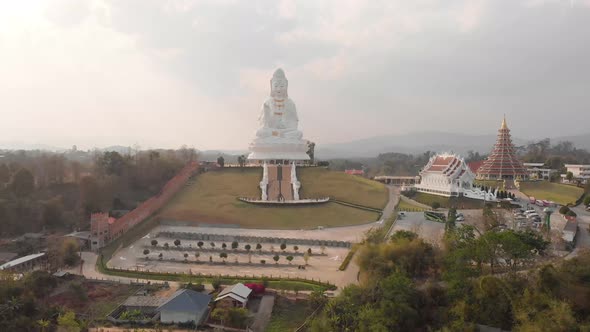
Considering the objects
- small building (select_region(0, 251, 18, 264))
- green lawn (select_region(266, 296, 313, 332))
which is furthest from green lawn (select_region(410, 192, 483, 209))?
small building (select_region(0, 251, 18, 264))

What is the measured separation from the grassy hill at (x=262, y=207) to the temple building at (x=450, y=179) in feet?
16.4

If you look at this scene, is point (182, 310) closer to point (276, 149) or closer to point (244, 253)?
point (244, 253)

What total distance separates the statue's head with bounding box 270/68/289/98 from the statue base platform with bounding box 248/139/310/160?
6.00 meters

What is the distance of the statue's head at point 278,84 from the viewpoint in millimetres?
46875

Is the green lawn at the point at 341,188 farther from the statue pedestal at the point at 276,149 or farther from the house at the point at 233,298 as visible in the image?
the house at the point at 233,298

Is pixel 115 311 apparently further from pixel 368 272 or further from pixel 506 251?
pixel 506 251

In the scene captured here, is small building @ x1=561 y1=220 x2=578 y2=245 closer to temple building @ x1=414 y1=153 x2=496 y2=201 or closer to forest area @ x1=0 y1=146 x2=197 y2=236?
temple building @ x1=414 y1=153 x2=496 y2=201

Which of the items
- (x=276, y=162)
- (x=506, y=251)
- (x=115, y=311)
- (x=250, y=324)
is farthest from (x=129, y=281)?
(x=276, y=162)

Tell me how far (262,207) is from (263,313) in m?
17.0

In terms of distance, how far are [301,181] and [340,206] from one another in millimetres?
6583

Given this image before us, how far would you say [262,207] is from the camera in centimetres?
3362

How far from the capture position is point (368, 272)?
17438 millimetres

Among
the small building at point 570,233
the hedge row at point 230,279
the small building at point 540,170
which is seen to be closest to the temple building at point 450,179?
the small building at point 570,233

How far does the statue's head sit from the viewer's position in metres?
46.9
